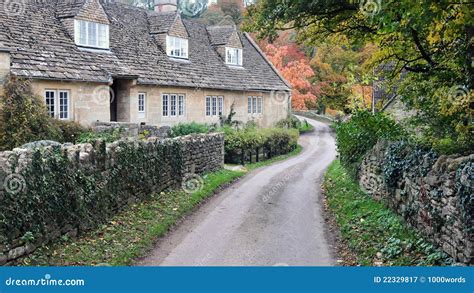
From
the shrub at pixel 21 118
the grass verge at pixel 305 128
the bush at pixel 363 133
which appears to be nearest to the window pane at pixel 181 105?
the shrub at pixel 21 118

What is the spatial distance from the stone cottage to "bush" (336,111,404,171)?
11.3m

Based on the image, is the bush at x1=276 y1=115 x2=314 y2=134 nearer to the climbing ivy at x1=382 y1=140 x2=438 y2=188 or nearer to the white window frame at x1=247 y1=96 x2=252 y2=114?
the white window frame at x1=247 y1=96 x2=252 y2=114

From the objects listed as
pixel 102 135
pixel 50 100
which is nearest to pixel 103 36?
pixel 50 100

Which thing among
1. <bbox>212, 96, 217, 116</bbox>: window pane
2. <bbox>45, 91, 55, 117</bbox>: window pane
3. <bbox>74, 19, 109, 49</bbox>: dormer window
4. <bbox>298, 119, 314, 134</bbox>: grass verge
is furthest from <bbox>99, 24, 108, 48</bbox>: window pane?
<bbox>298, 119, 314, 134</bbox>: grass verge

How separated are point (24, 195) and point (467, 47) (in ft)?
31.8

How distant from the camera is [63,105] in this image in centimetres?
2147

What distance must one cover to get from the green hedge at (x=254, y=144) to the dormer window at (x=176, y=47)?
6033 mm

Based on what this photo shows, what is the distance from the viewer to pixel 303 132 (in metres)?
46.9

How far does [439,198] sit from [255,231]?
487 centimetres

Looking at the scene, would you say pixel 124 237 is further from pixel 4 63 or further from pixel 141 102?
pixel 141 102

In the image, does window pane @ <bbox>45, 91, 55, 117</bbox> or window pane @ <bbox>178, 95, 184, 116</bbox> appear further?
window pane @ <bbox>178, 95, 184, 116</bbox>

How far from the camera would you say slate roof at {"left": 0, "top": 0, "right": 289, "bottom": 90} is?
20828mm

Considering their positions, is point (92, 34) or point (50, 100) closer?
point (50, 100)

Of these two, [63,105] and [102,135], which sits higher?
[63,105]
